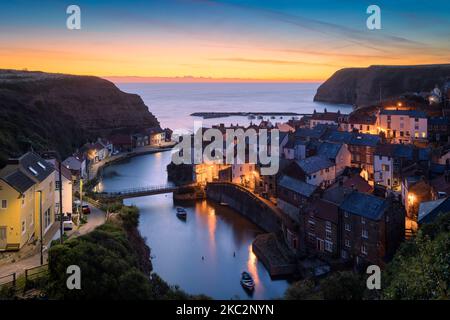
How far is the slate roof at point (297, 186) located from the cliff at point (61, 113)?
10652 millimetres

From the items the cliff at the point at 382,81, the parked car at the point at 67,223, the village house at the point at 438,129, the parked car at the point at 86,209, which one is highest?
the cliff at the point at 382,81

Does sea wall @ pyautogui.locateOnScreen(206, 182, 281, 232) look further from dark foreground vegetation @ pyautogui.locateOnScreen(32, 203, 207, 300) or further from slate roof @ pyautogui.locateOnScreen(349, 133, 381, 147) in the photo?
dark foreground vegetation @ pyautogui.locateOnScreen(32, 203, 207, 300)

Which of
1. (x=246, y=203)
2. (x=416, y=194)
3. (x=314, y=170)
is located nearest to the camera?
(x=416, y=194)

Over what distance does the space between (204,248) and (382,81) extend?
2364 inches

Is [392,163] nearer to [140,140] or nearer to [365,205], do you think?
[365,205]

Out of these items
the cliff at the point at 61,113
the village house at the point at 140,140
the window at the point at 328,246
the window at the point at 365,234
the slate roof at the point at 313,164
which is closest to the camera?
the window at the point at 365,234

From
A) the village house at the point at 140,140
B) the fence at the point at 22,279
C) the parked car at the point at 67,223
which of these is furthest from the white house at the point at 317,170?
the village house at the point at 140,140

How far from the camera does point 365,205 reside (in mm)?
12586

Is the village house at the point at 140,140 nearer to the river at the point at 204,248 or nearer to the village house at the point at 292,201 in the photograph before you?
the river at the point at 204,248

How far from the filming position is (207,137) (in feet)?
92.1

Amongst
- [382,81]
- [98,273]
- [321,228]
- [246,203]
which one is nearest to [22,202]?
[98,273]

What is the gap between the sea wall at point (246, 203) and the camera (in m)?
17.0

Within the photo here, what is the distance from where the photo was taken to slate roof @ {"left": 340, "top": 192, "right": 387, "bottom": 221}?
12102 mm
